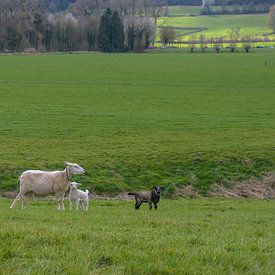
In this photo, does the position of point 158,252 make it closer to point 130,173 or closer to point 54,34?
point 130,173

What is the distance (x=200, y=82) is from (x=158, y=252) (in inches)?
2467

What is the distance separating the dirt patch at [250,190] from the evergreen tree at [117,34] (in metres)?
162

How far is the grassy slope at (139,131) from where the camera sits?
25.4m

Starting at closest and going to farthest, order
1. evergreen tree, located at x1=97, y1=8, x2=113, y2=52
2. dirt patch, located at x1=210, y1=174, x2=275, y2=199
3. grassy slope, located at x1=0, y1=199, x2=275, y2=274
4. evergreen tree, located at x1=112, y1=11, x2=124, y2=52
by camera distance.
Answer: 1. grassy slope, located at x1=0, y1=199, x2=275, y2=274
2. dirt patch, located at x1=210, y1=174, x2=275, y2=199
3. evergreen tree, located at x1=97, y1=8, x2=113, y2=52
4. evergreen tree, located at x1=112, y1=11, x2=124, y2=52

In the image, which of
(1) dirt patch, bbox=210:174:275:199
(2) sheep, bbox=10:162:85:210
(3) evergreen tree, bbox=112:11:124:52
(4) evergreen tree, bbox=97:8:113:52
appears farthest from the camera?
(3) evergreen tree, bbox=112:11:124:52

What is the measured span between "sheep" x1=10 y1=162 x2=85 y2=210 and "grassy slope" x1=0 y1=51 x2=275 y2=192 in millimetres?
4583

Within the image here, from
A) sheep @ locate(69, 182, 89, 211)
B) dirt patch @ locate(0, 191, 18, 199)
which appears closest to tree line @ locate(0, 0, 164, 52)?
dirt patch @ locate(0, 191, 18, 199)

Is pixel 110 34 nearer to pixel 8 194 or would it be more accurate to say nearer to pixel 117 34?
pixel 117 34

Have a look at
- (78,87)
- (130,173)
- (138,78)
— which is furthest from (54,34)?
(130,173)

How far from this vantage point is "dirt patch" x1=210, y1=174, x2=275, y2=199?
2427 centimetres

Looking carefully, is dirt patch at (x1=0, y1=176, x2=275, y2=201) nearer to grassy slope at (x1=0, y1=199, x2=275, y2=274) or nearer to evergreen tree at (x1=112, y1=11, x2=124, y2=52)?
grassy slope at (x1=0, y1=199, x2=275, y2=274)

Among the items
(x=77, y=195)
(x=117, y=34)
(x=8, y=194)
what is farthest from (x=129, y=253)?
(x=117, y=34)

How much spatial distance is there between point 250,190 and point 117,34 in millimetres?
164240

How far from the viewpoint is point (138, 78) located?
247 ft
